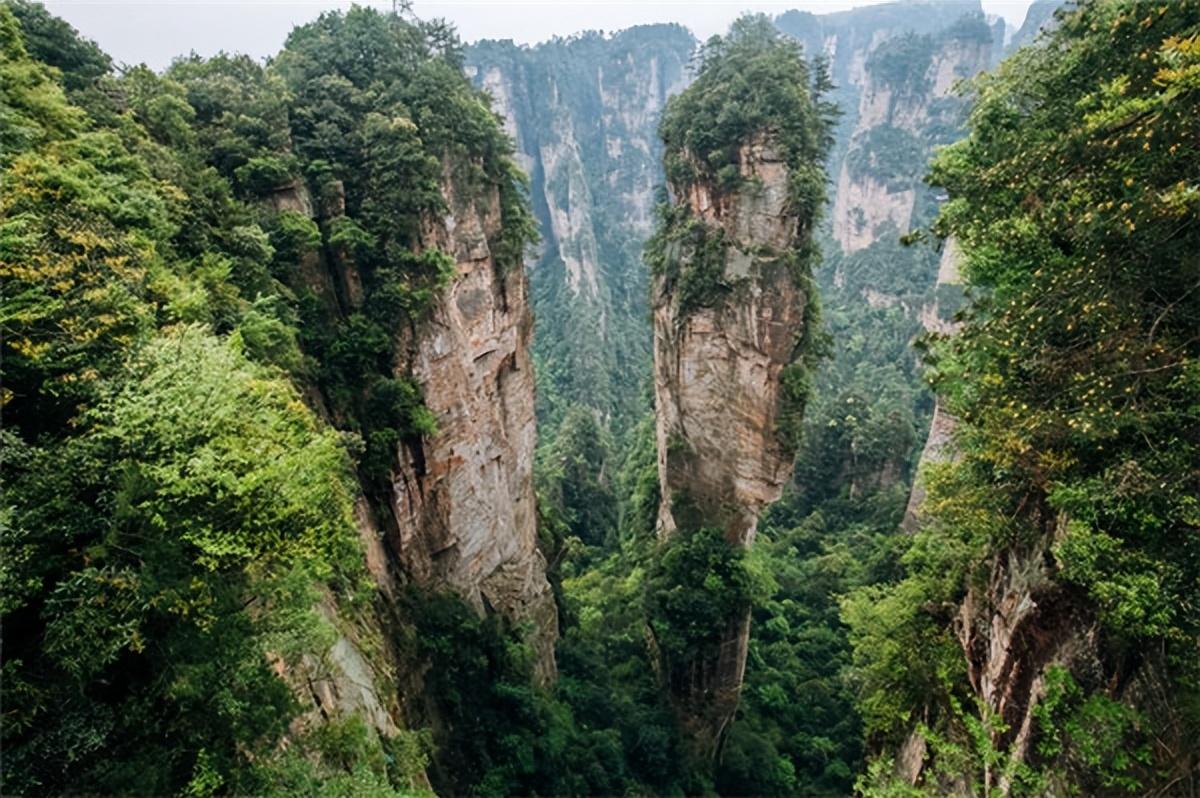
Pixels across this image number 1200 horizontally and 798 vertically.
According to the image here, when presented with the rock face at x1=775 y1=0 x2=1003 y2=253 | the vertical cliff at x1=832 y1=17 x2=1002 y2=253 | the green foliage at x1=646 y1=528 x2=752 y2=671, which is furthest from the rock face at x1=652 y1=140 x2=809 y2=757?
the vertical cliff at x1=832 y1=17 x2=1002 y2=253

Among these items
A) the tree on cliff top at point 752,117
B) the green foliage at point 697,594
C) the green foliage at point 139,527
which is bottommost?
Answer: the green foliage at point 697,594

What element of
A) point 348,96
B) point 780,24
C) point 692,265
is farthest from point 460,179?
point 780,24

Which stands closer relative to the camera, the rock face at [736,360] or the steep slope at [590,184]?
the rock face at [736,360]

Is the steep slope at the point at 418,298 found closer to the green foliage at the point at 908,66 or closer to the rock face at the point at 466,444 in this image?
the rock face at the point at 466,444

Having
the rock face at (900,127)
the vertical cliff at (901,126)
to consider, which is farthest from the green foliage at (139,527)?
the vertical cliff at (901,126)

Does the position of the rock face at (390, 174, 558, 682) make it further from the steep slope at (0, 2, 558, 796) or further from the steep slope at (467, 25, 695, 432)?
the steep slope at (467, 25, 695, 432)

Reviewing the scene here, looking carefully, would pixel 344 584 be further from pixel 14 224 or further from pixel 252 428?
pixel 14 224

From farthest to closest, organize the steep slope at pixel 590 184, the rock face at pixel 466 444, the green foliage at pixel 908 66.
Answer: the green foliage at pixel 908 66
the steep slope at pixel 590 184
the rock face at pixel 466 444
